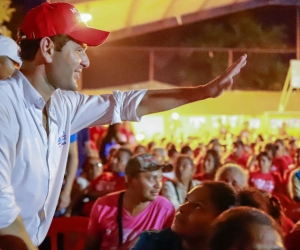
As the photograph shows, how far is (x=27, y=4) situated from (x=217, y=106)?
1241 cm

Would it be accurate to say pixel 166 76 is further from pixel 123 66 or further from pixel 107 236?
pixel 107 236

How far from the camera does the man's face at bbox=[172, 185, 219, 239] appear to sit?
243 centimetres

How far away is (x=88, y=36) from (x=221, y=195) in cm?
101

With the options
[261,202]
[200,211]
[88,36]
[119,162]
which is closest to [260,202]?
[261,202]

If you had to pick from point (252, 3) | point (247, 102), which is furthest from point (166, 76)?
point (252, 3)

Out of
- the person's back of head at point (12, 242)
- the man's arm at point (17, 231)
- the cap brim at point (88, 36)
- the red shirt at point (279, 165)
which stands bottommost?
the red shirt at point (279, 165)

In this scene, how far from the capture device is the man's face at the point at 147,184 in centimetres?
392

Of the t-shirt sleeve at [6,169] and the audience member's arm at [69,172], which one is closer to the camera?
the t-shirt sleeve at [6,169]

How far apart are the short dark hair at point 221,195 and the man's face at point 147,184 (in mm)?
1368

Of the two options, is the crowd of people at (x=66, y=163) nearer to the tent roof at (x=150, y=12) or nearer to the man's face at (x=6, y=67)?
the man's face at (x=6, y=67)

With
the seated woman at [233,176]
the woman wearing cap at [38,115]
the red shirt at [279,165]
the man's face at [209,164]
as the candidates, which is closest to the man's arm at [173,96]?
the woman wearing cap at [38,115]

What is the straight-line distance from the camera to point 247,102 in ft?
54.4

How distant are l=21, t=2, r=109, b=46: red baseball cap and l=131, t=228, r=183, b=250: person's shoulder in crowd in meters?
1.21

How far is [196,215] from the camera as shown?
8.09 feet
